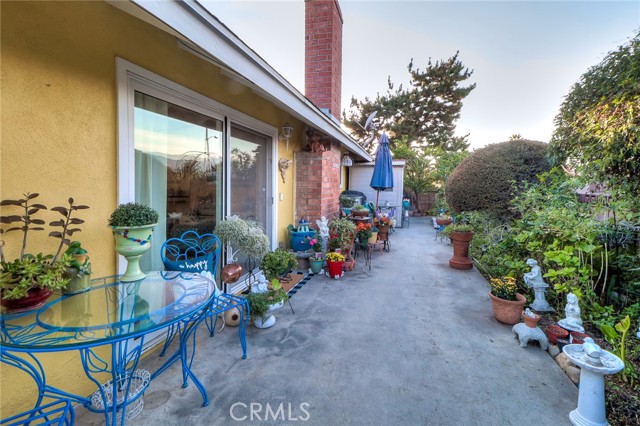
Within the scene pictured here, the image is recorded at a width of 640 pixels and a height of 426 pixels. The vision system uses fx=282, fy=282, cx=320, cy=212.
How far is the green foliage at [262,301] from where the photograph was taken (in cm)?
280

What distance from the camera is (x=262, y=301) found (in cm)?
281

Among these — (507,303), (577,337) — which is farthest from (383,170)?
(577,337)

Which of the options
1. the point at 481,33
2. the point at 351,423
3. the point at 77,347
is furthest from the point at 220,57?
the point at 481,33

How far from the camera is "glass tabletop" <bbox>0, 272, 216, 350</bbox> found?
1.30 meters

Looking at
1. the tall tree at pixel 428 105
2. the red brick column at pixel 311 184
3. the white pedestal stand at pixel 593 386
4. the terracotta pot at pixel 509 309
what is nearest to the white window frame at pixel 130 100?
the red brick column at pixel 311 184

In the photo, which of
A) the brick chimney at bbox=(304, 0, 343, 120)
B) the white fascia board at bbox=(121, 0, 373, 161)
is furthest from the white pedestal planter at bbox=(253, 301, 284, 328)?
the brick chimney at bbox=(304, 0, 343, 120)

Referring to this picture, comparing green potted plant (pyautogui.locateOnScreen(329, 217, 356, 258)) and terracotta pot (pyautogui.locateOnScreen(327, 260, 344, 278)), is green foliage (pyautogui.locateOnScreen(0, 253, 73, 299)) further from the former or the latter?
green potted plant (pyautogui.locateOnScreen(329, 217, 356, 258))

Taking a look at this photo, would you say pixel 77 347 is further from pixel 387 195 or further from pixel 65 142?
pixel 387 195

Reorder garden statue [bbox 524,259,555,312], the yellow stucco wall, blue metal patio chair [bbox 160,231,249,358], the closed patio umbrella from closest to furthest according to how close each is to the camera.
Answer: the yellow stucco wall
blue metal patio chair [bbox 160,231,249,358]
garden statue [bbox 524,259,555,312]
the closed patio umbrella

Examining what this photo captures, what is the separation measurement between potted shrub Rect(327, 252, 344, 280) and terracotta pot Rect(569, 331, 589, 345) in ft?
9.26

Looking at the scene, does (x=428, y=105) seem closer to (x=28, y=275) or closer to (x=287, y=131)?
(x=287, y=131)

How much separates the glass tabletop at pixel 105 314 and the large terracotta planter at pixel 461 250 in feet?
15.0

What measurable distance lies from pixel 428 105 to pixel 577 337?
18.7m

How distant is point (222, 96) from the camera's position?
333 cm
